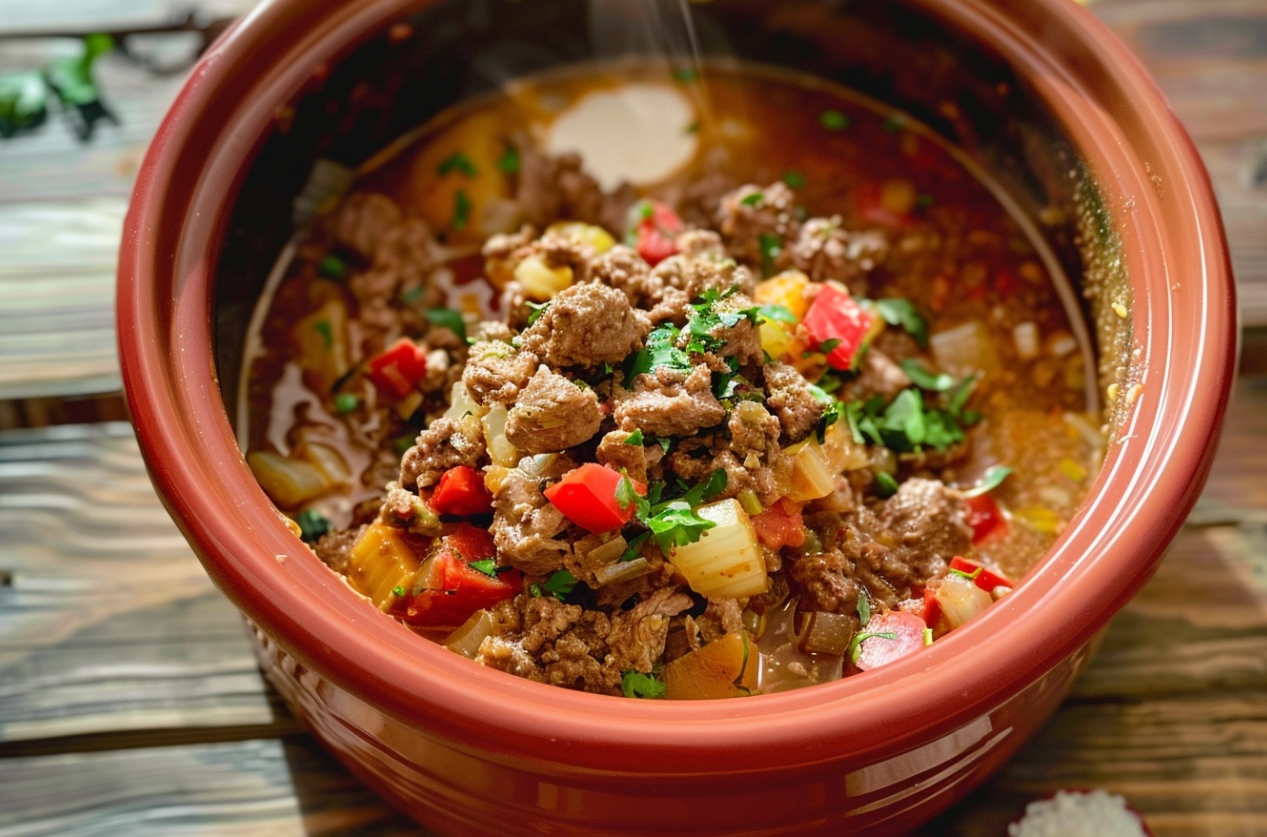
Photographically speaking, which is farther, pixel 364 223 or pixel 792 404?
pixel 364 223

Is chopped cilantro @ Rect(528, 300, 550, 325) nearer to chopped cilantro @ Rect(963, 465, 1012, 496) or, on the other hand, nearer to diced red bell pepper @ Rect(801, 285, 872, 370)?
diced red bell pepper @ Rect(801, 285, 872, 370)

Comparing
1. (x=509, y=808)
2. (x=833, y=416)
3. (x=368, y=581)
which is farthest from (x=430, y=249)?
(x=509, y=808)

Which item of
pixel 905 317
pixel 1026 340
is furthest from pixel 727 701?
pixel 1026 340

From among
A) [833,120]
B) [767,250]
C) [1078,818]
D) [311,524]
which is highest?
[833,120]

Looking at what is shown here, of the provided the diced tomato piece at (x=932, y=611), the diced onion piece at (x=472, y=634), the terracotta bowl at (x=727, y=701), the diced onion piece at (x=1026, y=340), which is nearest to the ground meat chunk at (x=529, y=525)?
the diced onion piece at (x=472, y=634)

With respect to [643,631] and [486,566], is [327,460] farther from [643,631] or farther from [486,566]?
[643,631]

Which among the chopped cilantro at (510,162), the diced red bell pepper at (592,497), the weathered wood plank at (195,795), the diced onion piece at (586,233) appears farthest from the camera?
the chopped cilantro at (510,162)

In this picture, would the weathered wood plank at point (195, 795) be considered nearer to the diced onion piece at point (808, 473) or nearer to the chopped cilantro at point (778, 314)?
the diced onion piece at point (808, 473)
